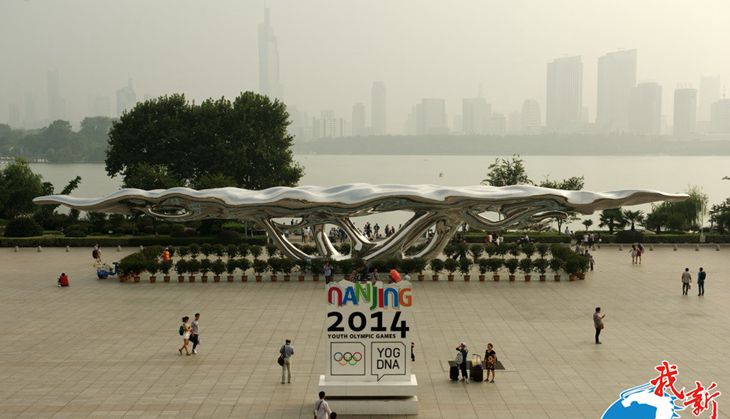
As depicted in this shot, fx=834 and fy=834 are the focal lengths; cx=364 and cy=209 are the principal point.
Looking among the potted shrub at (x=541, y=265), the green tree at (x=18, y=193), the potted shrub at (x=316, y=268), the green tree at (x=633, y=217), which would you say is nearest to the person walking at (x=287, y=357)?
the potted shrub at (x=316, y=268)

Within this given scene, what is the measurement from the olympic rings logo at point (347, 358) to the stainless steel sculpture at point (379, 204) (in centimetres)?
1269

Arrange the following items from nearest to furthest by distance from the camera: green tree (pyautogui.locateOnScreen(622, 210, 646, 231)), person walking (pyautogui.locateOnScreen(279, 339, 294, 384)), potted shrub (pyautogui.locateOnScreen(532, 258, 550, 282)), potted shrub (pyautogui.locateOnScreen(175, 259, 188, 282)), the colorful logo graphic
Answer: the colorful logo graphic, person walking (pyautogui.locateOnScreen(279, 339, 294, 384)), potted shrub (pyautogui.locateOnScreen(532, 258, 550, 282)), potted shrub (pyautogui.locateOnScreen(175, 259, 188, 282)), green tree (pyautogui.locateOnScreen(622, 210, 646, 231))

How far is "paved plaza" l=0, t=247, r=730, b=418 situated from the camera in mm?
16234

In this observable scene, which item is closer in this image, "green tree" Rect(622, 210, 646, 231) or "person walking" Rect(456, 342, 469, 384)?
"person walking" Rect(456, 342, 469, 384)

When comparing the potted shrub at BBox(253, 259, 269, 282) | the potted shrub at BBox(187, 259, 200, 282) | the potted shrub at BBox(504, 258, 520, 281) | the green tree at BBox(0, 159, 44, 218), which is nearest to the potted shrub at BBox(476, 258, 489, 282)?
the potted shrub at BBox(504, 258, 520, 281)

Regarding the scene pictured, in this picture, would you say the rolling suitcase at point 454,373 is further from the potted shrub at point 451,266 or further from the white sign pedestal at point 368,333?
the potted shrub at point 451,266

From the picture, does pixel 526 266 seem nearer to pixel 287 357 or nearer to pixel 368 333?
pixel 287 357

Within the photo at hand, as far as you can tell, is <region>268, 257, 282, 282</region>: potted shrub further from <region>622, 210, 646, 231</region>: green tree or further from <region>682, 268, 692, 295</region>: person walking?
<region>622, 210, 646, 231</region>: green tree

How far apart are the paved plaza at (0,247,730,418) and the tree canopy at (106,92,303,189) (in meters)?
21.4

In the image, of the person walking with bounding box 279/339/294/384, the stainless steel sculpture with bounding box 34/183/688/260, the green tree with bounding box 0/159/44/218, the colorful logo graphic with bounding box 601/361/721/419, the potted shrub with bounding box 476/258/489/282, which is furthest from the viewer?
the green tree with bounding box 0/159/44/218

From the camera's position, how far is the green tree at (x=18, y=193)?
53.3m

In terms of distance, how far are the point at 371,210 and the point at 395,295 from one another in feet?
48.1

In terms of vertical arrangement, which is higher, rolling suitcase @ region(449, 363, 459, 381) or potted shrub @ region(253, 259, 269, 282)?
potted shrub @ region(253, 259, 269, 282)

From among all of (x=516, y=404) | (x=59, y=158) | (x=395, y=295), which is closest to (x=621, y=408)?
(x=516, y=404)
